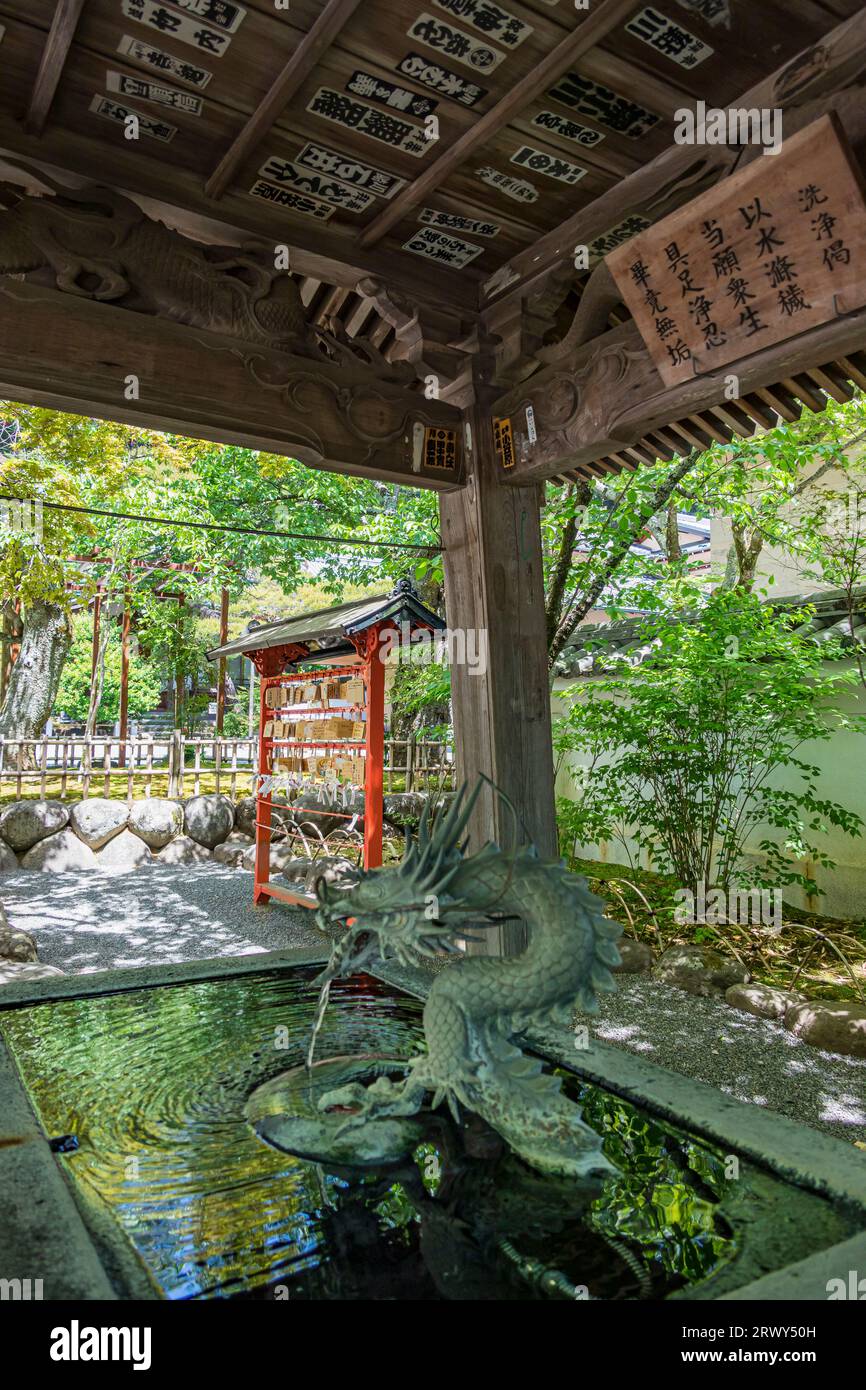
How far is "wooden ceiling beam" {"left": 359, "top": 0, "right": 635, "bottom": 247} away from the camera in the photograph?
2449 millimetres

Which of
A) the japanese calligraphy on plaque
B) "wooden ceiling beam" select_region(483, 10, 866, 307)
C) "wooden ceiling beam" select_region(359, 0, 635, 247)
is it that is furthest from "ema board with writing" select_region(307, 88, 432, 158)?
the japanese calligraphy on plaque

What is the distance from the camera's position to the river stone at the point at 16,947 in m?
6.24

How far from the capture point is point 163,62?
2705 millimetres

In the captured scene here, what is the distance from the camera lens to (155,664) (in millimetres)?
22078

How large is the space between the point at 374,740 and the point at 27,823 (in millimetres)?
5742

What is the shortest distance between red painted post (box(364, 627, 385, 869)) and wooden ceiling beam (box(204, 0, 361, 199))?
446cm

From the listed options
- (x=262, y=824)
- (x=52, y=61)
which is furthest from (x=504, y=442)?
(x=262, y=824)

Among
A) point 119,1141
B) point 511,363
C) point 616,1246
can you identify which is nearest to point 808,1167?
point 616,1246

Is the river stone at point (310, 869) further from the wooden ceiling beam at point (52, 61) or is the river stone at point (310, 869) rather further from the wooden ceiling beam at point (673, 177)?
the wooden ceiling beam at point (52, 61)

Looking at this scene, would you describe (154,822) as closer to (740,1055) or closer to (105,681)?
(740,1055)

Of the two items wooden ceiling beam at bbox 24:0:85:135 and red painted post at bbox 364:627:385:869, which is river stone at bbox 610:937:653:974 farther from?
wooden ceiling beam at bbox 24:0:85:135

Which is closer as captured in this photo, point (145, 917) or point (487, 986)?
point (487, 986)

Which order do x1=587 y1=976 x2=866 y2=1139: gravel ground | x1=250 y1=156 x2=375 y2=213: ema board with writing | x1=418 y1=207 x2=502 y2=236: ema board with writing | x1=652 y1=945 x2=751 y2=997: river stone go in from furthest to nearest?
x1=652 y1=945 x2=751 y2=997: river stone → x1=587 y1=976 x2=866 y2=1139: gravel ground → x1=418 y1=207 x2=502 y2=236: ema board with writing → x1=250 y1=156 x2=375 y2=213: ema board with writing
